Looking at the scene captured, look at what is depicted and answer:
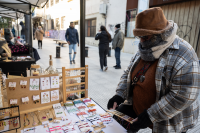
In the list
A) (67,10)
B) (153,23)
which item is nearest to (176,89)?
(153,23)

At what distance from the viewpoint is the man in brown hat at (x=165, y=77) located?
106 centimetres

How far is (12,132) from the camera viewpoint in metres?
1.12

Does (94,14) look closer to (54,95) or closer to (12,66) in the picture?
(12,66)

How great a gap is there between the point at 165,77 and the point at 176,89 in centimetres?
13

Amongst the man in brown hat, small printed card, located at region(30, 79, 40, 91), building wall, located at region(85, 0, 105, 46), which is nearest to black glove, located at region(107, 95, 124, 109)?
the man in brown hat

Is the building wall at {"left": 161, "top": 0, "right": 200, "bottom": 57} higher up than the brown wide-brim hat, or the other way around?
the building wall at {"left": 161, "top": 0, "right": 200, "bottom": 57}

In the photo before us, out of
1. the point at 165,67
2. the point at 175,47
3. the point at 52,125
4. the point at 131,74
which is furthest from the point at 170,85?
the point at 52,125

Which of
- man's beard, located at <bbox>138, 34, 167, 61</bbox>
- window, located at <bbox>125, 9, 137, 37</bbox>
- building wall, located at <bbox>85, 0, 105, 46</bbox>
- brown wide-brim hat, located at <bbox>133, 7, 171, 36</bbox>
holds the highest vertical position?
building wall, located at <bbox>85, 0, 105, 46</bbox>

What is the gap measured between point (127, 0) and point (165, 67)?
399 inches

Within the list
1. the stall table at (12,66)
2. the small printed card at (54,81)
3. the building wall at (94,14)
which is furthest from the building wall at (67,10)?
the small printed card at (54,81)

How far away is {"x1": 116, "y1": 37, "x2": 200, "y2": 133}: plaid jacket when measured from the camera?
104 cm

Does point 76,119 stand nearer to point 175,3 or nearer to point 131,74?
point 131,74

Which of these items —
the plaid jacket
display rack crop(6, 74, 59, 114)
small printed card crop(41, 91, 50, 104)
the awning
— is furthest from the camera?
the awning

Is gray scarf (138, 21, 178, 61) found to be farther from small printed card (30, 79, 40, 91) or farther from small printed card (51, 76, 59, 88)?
small printed card (30, 79, 40, 91)
